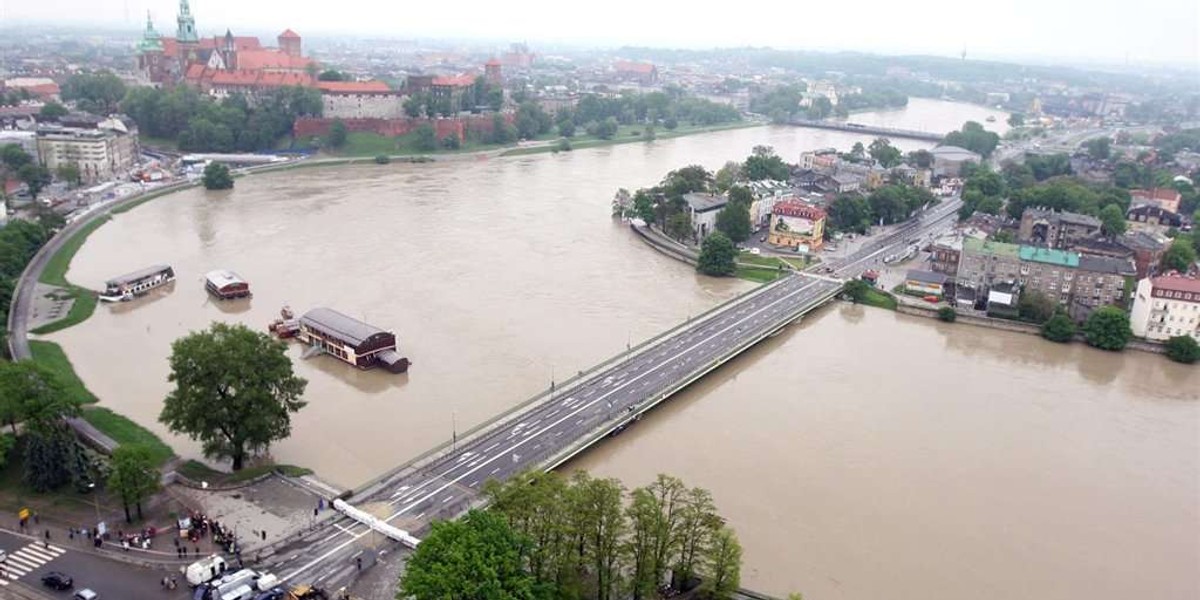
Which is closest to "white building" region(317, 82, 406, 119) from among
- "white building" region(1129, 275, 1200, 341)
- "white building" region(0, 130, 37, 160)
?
"white building" region(0, 130, 37, 160)

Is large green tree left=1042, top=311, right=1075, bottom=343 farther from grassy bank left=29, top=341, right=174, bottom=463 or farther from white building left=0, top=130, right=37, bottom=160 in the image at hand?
white building left=0, top=130, right=37, bottom=160

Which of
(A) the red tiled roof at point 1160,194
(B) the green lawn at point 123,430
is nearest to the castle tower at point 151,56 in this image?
(B) the green lawn at point 123,430

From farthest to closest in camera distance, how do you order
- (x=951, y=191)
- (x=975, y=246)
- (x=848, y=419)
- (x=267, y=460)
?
(x=951, y=191) → (x=975, y=246) → (x=848, y=419) → (x=267, y=460)

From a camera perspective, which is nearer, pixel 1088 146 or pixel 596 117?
pixel 1088 146

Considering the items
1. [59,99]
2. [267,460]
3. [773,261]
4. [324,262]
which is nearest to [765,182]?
[773,261]

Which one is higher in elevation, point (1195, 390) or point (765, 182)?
point (765, 182)

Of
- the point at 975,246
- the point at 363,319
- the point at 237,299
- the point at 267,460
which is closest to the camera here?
the point at 267,460

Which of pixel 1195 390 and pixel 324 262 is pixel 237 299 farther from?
pixel 1195 390
